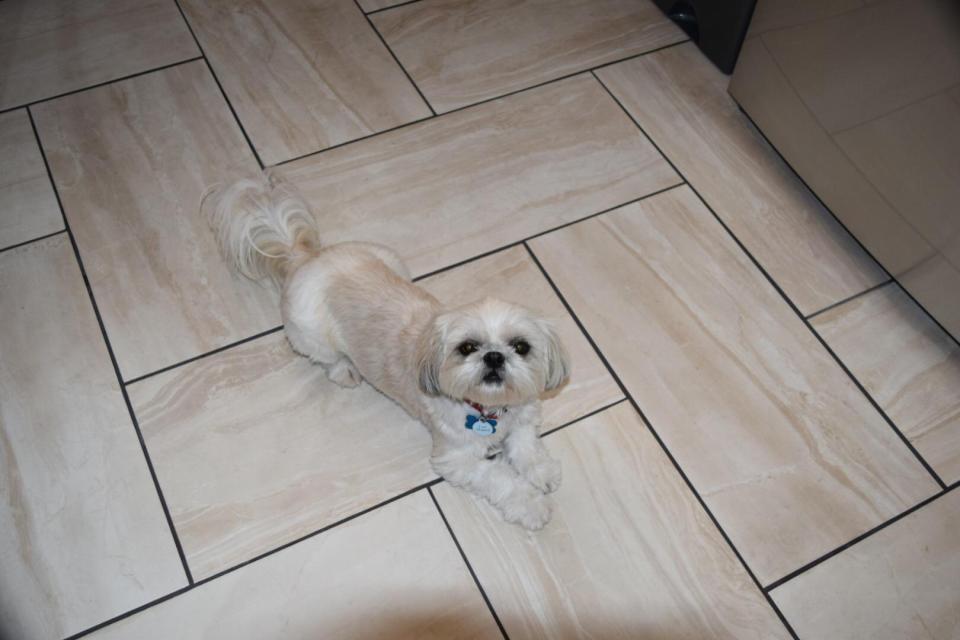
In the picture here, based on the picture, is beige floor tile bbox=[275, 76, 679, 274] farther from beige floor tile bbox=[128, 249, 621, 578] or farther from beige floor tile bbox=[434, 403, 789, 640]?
beige floor tile bbox=[434, 403, 789, 640]

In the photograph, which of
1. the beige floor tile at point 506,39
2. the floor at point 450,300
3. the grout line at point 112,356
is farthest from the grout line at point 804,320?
the grout line at point 112,356

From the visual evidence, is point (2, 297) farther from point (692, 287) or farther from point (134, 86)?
point (692, 287)

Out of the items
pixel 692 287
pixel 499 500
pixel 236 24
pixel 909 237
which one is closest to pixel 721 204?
pixel 692 287

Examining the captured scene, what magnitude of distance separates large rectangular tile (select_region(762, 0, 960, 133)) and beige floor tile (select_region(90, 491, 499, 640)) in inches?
57.7

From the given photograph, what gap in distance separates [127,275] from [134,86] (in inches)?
27.6

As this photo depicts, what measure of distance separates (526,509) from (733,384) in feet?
2.09

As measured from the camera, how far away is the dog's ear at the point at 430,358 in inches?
55.4

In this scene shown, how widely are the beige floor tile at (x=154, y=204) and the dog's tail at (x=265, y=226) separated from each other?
215mm

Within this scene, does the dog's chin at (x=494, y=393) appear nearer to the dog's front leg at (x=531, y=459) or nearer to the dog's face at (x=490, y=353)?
the dog's face at (x=490, y=353)

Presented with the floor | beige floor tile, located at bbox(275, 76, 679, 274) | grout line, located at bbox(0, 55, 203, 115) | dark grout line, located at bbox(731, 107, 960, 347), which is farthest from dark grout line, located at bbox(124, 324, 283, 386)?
dark grout line, located at bbox(731, 107, 960, 347)

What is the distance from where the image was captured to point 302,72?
7.99ft

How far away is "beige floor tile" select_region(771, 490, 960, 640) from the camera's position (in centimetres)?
164

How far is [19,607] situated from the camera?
1.61 m

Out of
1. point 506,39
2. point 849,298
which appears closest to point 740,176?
point 849,298
